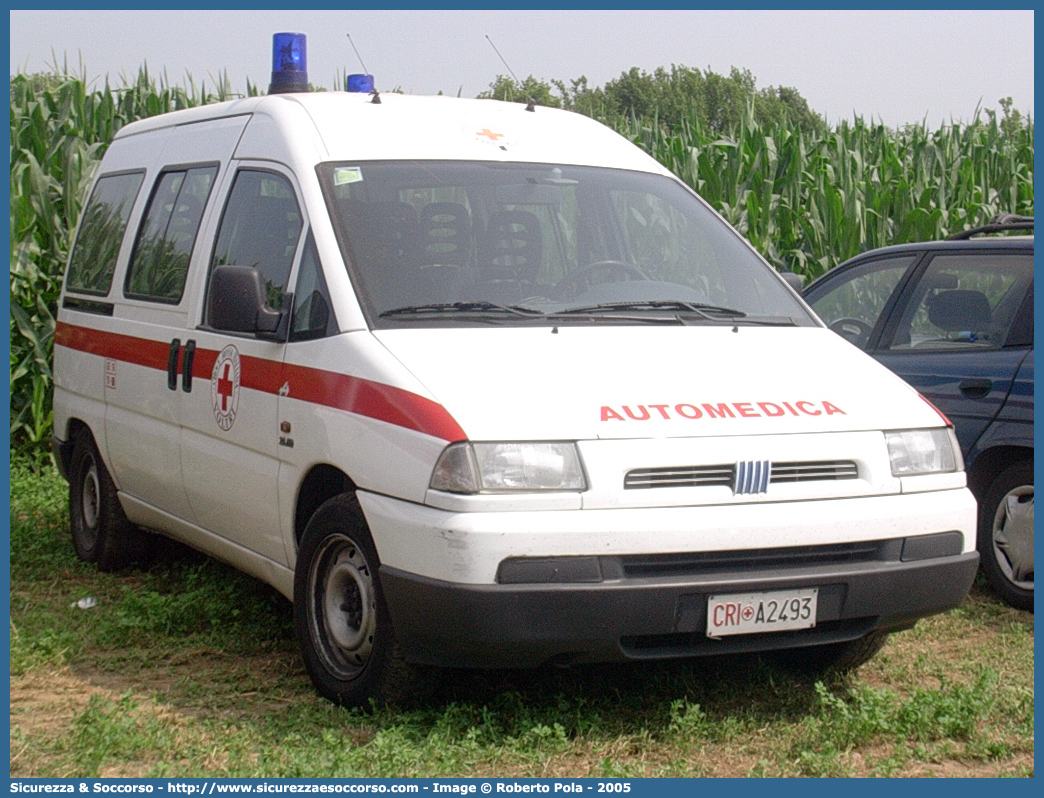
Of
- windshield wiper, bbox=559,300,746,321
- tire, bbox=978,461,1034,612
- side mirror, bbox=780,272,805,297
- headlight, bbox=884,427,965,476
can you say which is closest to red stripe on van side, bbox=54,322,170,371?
windshield wiper, bbox=559,300,746,321

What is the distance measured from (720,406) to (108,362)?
3521 mm

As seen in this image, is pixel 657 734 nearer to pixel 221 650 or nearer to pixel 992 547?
pixel 221 650

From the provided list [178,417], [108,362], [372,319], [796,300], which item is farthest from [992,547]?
[108,362]

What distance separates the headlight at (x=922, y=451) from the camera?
4.64 m

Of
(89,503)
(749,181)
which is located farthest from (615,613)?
(749,181)

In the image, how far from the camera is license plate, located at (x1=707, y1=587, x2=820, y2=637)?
4.35 meters

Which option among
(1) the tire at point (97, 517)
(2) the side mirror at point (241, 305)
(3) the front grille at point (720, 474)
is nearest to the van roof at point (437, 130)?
(2) the side mirror at point (241, 305)

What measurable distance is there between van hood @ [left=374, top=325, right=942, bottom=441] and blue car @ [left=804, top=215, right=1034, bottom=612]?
5.40ft

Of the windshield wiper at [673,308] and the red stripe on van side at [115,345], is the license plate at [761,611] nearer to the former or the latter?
the windshield wiper at [673,308]

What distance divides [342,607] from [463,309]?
1.12m

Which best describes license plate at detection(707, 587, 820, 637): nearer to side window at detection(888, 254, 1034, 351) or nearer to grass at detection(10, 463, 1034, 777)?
grass at detection(10, 463, 1034, 777)

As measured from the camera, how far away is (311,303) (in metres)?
5.11

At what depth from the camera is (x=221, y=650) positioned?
576 cm

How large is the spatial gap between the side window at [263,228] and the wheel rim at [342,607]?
1.03 m
